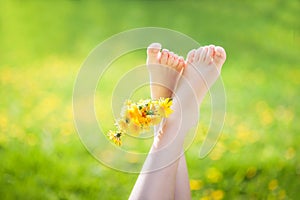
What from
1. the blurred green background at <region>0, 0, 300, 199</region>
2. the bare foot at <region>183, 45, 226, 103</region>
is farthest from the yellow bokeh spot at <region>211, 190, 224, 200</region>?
the bare foot at <region>183, 45, 226, 103</region>

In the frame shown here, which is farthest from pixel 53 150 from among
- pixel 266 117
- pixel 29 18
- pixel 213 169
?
pixel 29 18

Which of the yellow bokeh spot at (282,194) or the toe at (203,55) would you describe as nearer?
the toe at (203,55)

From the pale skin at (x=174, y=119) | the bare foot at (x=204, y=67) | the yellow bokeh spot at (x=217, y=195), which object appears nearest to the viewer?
the pale skin at (x=174, y=119)

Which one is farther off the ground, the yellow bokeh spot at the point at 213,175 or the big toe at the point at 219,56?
the big toe at the point at 219,56

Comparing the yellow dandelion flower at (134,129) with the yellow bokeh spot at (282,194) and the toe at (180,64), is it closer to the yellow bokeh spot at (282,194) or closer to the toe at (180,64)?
Result: the toe at (180,64)

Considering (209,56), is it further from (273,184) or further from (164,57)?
(273,184)

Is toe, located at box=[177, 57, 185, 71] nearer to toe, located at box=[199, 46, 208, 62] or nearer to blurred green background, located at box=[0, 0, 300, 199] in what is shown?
toe, located at box=[199, 46, 208, 62]

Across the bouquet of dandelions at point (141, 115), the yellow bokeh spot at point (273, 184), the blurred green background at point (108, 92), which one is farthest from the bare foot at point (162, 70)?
the yellow bokeh spot at point (273, 184)
